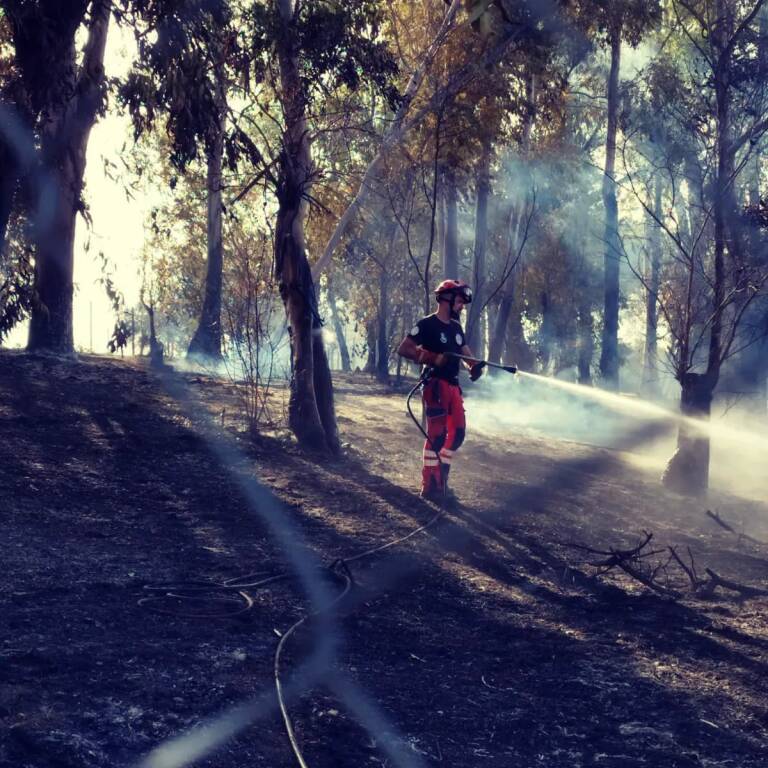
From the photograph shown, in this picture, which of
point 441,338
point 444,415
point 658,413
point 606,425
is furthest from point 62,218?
point 606,425

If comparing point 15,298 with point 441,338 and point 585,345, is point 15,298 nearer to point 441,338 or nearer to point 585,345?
point 441,338

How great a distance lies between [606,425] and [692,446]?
10.7 meters

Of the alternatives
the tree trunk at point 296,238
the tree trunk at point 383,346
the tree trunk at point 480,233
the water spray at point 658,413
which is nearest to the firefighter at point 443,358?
the water spray at point 658,413

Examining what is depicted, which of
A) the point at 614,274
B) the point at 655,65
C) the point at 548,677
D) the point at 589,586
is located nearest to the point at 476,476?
the point at 589,586

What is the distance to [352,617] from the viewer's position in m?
5.71

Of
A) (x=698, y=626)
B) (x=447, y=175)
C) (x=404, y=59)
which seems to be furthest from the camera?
(x=447, y=175)

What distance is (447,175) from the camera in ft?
50.6

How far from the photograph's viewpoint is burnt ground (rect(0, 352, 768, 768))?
3984 millimetres

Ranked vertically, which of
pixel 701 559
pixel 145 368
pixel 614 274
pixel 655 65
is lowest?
pixel 701 559

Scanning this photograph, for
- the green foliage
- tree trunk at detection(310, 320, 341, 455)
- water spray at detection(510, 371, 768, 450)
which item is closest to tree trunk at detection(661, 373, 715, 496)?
water spray at detection(510, 371, 768, 450)

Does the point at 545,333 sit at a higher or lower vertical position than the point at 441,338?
higher

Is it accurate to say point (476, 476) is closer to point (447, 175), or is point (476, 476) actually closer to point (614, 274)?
point (447, 175)

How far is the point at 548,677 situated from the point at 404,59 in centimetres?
1092

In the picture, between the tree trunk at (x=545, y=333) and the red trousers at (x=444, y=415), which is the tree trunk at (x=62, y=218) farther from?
the tree trunk at (x=545, y=333)
